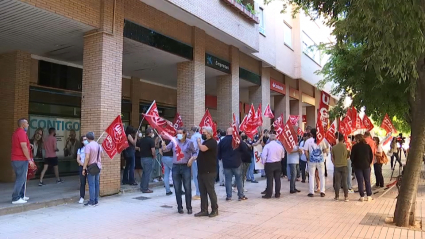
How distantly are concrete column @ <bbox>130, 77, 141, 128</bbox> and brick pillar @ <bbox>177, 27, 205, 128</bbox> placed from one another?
10.0 ft

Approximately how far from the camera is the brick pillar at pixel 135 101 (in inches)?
618

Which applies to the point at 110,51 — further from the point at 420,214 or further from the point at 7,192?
the point at 420,214

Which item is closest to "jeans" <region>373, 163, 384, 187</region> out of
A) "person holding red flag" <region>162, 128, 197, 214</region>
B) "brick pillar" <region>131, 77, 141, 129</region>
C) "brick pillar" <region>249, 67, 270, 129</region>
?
"brick pillar" <region>249, 67, 270, 129</region>

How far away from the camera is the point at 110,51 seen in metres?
9.82

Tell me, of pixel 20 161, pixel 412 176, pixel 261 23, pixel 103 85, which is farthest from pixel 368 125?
pixel 20 161

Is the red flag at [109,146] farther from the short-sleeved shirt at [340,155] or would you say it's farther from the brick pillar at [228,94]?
the brick pillar at [228,94]

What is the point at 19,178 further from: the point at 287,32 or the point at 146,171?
the point at 287,32

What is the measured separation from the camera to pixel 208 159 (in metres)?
7.33

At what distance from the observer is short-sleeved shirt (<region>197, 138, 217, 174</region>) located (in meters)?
7.29

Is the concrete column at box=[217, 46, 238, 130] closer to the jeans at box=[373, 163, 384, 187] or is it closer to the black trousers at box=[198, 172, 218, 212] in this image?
the jeans at box=[373, 163, 384, 187]

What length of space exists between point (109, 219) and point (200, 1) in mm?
8362

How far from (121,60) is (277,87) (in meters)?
13.0

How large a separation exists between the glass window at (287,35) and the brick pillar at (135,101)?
33.8ft

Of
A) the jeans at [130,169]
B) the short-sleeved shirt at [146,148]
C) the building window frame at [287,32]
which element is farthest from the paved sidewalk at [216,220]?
the building window frame at [287,32]
